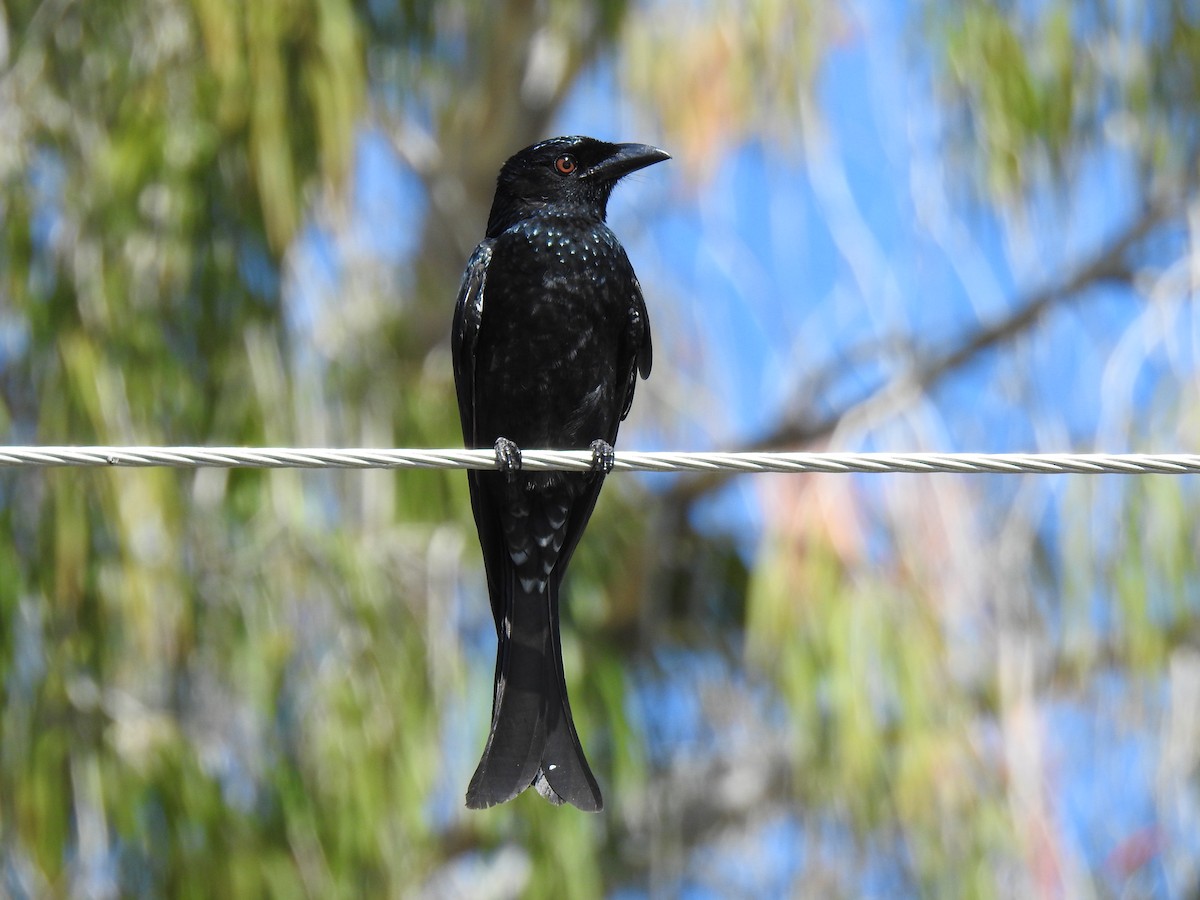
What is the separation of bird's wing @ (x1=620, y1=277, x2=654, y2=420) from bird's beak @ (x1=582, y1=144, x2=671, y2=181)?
0.95ft

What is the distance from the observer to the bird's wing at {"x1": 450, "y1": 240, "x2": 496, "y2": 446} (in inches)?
139

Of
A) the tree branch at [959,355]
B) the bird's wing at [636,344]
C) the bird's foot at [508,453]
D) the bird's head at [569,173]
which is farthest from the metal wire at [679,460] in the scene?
the tree branch at [959,355]

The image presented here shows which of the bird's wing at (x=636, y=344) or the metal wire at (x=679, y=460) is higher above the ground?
the bird's wing at (x=636, y=344)

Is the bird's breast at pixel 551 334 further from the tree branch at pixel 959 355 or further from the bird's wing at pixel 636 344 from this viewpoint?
the tree branch at pixel 959 355

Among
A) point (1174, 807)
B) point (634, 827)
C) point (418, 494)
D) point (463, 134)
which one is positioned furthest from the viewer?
point (463, 134)

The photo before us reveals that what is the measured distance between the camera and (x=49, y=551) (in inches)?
157

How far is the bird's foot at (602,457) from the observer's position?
277 cm

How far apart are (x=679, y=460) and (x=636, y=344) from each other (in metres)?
1.32

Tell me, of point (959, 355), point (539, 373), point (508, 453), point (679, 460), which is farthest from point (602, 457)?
point (959, 355)

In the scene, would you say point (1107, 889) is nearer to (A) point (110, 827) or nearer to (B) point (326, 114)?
(A) point (110, 827)

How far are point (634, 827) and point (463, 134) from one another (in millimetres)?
2420

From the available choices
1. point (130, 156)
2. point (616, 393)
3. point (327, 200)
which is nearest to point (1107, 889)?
point (616, 393)

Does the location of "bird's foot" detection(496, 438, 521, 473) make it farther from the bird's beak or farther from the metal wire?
the bird's beak

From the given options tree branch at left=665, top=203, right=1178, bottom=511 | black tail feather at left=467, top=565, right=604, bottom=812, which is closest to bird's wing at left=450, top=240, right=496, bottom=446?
black tail feather at left=467, top=565, right=604, bottom=812
